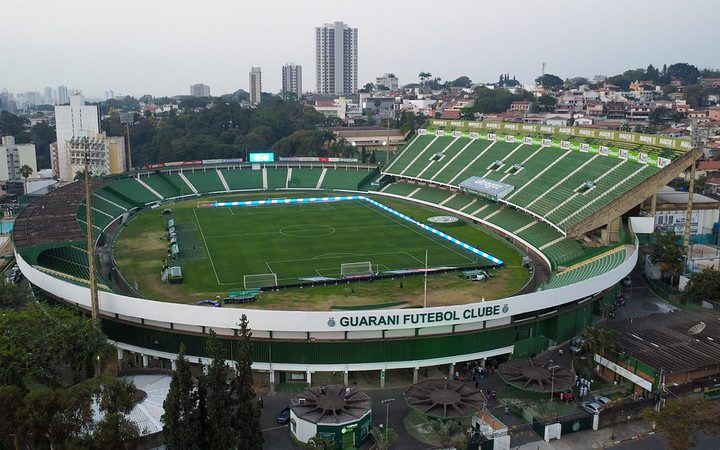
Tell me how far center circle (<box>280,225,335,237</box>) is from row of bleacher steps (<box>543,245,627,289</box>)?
106ft

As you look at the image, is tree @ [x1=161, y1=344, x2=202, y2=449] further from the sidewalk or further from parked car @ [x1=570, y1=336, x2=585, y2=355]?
parked car @ [x1=570, y1=336, x2=585, y2=355]

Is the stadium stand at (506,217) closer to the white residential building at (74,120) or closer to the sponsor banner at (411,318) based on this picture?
the sponsor banner at (411,318)

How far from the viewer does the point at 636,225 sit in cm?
6469

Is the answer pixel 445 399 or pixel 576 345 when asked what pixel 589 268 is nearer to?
pixel 576 345

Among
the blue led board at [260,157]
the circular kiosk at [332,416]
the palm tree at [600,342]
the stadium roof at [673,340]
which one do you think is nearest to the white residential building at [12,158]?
the blue led board at [260,157]

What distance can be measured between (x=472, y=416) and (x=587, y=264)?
26.7 m

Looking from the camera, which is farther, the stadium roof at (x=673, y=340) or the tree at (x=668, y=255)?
the tree at (x=668, y=255)

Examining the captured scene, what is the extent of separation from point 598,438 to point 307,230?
52.1 metres

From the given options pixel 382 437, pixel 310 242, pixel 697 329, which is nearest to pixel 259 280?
pixel 310 242

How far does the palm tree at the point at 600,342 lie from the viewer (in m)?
42.0

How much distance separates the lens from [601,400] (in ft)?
130

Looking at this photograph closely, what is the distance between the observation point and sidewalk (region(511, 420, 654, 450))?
35375mm

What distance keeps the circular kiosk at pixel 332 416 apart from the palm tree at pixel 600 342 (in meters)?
16.3

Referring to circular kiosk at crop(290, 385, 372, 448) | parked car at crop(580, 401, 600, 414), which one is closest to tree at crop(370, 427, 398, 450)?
circular kiosk at crop(290, 385, 372, 448)
